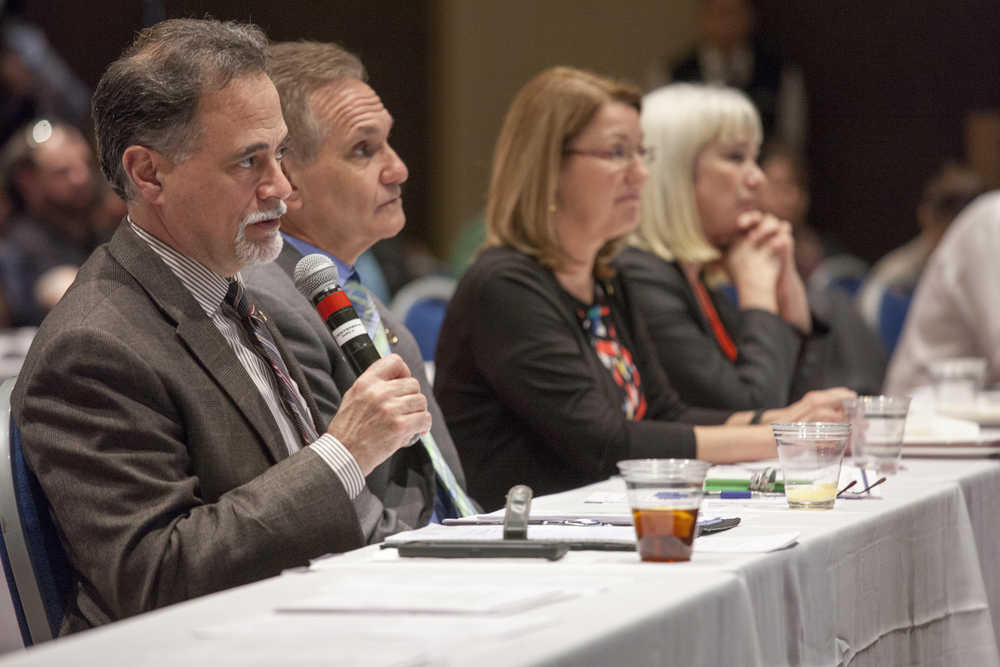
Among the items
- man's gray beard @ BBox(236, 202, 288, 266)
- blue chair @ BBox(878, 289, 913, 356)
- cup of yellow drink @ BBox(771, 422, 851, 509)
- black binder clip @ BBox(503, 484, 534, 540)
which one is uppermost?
man's gray beard @ BBox(236, 202, 288, 266)

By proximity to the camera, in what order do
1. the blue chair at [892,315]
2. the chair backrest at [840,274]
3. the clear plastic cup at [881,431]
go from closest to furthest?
the clear plastic cup at [881,431]
the blue chair at [892,315]
the chair backrest at [840,274]

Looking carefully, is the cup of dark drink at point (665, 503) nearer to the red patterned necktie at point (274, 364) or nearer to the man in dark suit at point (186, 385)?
the man in dark suit at point (186, 385)

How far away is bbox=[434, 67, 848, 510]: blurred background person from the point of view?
2.53m

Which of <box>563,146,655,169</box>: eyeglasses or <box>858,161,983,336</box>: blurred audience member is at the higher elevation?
<box>563,146,655,169</box>: eyeglasses

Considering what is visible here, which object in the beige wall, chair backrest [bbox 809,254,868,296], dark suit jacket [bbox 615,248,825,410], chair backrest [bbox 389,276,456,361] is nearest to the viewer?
dark suit jacket [bbox 615,248,825,410]

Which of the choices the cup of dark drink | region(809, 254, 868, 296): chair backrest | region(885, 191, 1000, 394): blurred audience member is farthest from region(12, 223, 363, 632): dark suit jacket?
region(809, 254, 868, 296): chair backrest

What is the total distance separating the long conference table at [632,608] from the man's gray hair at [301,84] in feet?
2.47

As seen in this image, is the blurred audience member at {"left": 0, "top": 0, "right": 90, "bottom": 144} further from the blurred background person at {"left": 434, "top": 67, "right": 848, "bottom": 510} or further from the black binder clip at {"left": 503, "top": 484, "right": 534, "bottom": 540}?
the black binder clip at {"left": 503, "top": 484, "right": 534, "bottom": 540}

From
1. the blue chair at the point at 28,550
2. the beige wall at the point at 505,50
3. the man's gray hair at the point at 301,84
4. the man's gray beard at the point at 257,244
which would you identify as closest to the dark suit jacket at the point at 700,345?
the man's gray hair at the point at 301,84

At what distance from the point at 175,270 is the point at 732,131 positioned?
1981 millimetres

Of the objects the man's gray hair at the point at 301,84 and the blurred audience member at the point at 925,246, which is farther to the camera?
the blurred audience member at the point at 925,246

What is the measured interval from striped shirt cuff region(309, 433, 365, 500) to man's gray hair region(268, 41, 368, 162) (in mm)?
760

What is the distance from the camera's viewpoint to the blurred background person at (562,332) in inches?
99.4

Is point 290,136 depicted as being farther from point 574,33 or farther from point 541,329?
point 574,33
